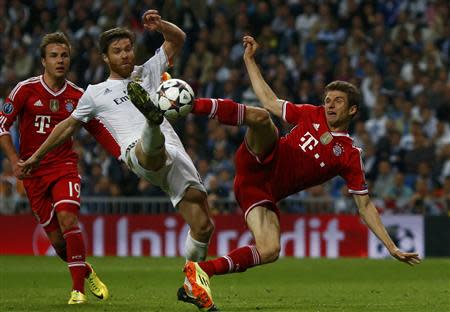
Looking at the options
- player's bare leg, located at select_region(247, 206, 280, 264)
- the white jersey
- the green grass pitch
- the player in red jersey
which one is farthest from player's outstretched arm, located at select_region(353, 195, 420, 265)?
the player in red jersey

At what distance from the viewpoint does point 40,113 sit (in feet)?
36.9

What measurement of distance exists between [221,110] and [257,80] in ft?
3.24

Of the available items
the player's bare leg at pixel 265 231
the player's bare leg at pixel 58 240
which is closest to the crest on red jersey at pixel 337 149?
the player's bare leg at pixel 265 231

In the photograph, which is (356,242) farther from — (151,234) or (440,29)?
(440,29)

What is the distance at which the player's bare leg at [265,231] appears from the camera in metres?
9.64

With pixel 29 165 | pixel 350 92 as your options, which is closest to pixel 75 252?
pixel 29 165

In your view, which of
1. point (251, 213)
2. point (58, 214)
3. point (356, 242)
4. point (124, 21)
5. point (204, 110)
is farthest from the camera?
point (124, 21)

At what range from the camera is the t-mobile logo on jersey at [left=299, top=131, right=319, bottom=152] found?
10.1m

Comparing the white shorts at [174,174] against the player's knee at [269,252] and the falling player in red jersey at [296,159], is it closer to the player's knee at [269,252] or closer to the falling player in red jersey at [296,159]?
the falling player in red jersey at [296,159]

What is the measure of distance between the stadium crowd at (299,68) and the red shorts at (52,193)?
27.3 ft

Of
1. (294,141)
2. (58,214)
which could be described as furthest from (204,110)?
(58,214)

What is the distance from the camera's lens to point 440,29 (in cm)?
2222

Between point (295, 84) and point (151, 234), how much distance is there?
4.14 meters

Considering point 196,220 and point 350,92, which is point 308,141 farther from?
point 196,220
